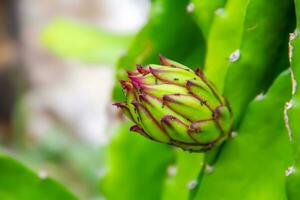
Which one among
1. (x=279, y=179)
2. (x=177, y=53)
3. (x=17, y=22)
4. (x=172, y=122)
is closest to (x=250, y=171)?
(x=279, y=179)

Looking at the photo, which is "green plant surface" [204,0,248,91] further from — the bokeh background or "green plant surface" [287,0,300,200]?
the bokeh background

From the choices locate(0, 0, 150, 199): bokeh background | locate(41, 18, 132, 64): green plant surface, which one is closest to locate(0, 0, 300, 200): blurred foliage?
locate(41, 18, 132, 64): green plant surface

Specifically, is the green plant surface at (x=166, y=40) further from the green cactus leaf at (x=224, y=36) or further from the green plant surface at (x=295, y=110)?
the green plant surface at (x=295, y=110)

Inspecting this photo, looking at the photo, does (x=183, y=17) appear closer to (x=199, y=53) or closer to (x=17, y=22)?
(x=199, y=53)

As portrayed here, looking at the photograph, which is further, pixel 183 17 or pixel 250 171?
pixel 183 17

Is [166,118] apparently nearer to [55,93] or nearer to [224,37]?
[224,37]

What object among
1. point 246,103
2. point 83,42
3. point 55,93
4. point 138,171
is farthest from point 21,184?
point 55,93

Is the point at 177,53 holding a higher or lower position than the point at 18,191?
higher
